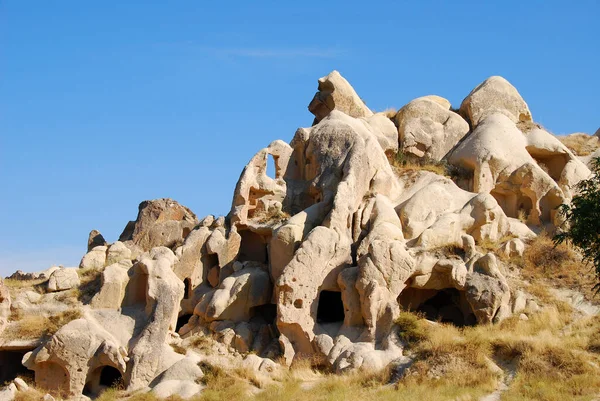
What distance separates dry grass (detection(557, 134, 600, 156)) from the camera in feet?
130

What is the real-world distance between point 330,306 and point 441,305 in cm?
324

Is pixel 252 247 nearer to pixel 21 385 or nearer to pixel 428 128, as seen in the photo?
pixel 428 128

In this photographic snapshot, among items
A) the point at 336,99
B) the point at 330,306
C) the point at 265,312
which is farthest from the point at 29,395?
the point at 336,99

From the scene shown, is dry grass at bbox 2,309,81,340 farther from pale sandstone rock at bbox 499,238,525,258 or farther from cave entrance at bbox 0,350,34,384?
pale sandstone rock at bbox 499,238,525,258

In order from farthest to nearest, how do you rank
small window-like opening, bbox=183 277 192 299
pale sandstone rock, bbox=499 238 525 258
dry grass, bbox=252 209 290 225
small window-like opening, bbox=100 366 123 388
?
dry grass, bbox=252 209 290 225 < small window-like opening, bbox=183 277 192 299 < pale sandstone rock, bbox=499 238 525 258 < small window-like opening, bbox=100 366 123 388

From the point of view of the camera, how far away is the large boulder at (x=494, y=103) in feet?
129

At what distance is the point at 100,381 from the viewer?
31.0 meters

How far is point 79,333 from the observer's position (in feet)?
98.1

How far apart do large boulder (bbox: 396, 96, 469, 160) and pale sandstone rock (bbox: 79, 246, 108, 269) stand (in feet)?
35.5

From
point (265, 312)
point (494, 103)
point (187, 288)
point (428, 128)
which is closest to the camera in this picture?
point (265, 312)

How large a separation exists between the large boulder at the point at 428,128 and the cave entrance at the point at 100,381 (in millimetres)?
12972

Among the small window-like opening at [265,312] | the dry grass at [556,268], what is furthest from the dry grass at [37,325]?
the dry grass at [556,268]

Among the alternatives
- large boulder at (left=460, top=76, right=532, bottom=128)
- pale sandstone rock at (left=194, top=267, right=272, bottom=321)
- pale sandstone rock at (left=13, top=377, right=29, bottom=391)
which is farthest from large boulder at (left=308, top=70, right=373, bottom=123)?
pale sandstone rock at (left=13, top=377, right=29, bottom=391)

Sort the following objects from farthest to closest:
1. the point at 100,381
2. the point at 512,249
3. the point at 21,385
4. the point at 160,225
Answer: the point at 160,225 → the point at 512,249 → the point at 100,381 → the point at 21,385
